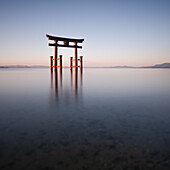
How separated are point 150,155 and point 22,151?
1.07 metres

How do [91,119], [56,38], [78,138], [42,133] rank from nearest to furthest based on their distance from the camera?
[78,138], [42,133], [91,119], [56,38]

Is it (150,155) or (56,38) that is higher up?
(56,38)

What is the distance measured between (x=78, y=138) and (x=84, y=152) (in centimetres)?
24

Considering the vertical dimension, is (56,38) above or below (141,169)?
above

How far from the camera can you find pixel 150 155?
1209mm

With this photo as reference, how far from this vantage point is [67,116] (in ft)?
6.96

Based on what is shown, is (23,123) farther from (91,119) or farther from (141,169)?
(141,169)

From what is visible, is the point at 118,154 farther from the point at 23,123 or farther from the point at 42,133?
the point at 23,123

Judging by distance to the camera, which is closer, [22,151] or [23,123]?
[22,151]

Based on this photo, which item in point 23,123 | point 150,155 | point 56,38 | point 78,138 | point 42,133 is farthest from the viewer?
point 56,38

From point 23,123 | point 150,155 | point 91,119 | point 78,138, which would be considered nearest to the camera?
point 150,155

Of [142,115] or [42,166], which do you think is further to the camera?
→ [142,115]

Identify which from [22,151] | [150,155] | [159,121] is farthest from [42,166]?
[159,121]

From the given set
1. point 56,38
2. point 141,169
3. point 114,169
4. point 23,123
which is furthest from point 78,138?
point 56,38
